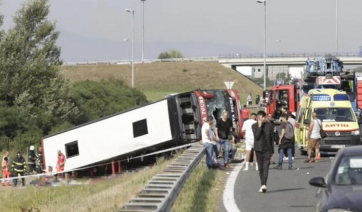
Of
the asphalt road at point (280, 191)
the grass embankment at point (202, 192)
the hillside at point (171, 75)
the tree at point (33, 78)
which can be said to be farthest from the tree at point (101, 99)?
the hillside at point (171, 75)

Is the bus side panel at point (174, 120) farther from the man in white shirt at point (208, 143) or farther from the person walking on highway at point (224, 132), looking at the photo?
the man in white shirt at point (208, 143)

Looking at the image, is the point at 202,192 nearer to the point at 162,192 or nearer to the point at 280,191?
the point at 280,191

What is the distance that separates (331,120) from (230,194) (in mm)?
11886

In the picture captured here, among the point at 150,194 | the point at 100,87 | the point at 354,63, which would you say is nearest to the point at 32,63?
the point at 100,87

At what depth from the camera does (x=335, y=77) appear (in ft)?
116

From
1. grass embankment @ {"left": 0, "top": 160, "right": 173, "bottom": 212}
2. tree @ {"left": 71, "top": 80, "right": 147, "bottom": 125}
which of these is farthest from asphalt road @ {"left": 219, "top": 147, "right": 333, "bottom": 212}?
tree @ {"left": 71, "top": 80, "right": 147, "bottom": 125}

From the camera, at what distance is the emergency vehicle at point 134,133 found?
29.5 metres

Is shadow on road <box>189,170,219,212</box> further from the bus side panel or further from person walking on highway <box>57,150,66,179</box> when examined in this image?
person walking on highway <box>57,150,66,179</box>

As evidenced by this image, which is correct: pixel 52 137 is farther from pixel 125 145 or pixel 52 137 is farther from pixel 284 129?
pixel 284 129

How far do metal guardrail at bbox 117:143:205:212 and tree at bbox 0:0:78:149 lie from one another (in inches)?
1326

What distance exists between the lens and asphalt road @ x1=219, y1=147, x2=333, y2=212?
1385cm

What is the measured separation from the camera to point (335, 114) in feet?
88.9

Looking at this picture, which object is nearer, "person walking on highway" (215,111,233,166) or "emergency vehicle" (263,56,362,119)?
"person walking on highway" (215,111,233,166)

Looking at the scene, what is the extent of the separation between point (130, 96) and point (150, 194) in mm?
56743
